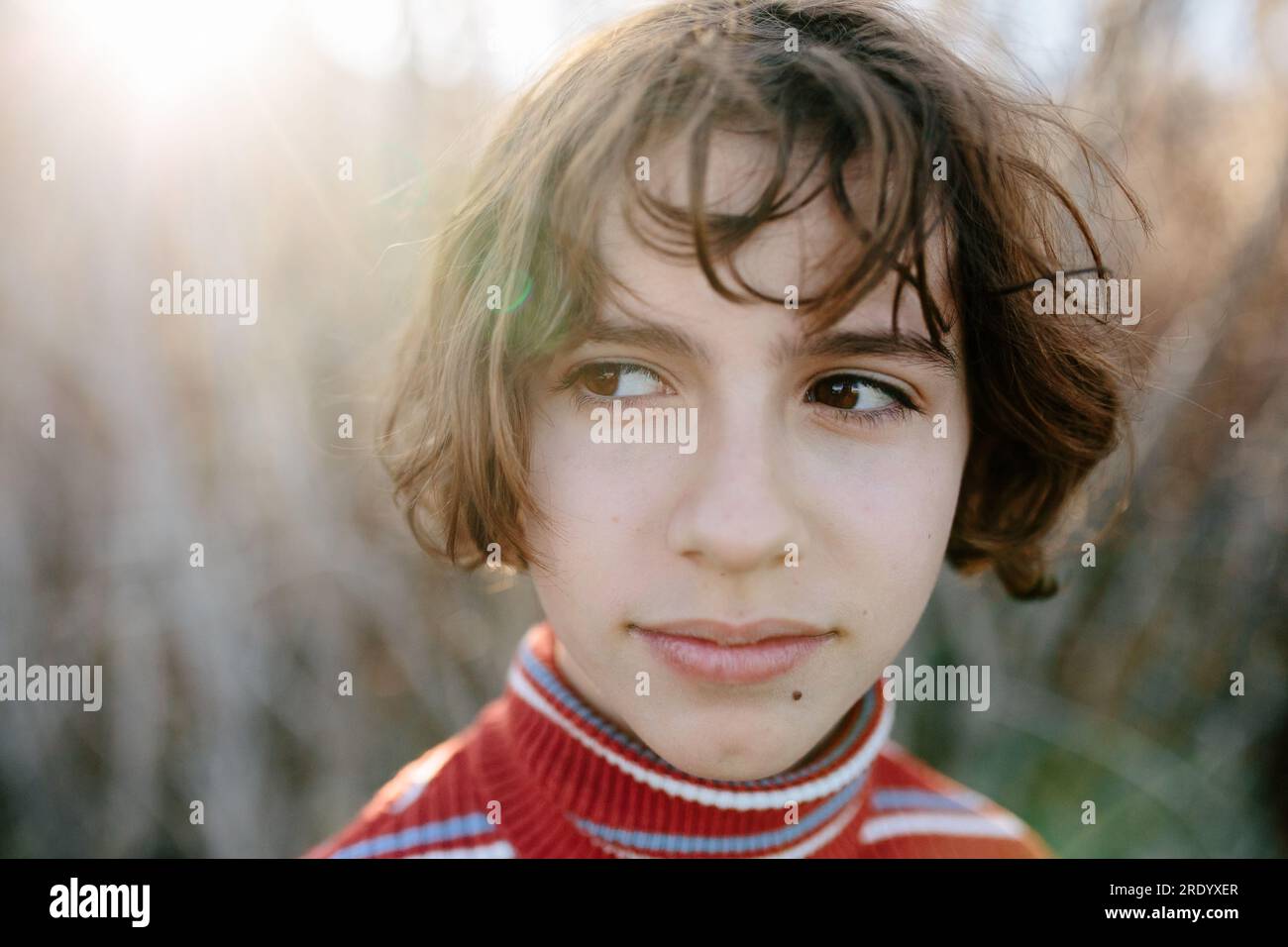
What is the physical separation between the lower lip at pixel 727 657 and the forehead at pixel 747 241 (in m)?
0.31

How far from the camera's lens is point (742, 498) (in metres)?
0.81

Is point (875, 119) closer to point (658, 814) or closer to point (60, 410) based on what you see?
point (658, 814)

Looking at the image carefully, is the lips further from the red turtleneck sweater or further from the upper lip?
the red turtleneck sweater

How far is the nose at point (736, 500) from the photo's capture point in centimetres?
81

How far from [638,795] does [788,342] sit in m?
0.49

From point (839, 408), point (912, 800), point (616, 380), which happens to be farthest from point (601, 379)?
point (912, 800)

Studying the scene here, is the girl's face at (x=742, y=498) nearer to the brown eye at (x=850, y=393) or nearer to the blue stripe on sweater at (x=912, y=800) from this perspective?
the brown eye at (x=850, y=393)

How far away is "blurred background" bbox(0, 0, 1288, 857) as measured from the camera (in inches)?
65.8

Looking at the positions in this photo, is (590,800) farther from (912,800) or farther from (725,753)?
(912,800)

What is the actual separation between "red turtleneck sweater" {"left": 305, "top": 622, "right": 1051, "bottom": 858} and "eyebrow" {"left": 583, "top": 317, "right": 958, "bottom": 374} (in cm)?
41

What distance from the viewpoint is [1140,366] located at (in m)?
1.39

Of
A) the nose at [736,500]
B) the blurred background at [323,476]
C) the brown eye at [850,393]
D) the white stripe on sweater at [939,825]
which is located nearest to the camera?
the nose at [736,500]

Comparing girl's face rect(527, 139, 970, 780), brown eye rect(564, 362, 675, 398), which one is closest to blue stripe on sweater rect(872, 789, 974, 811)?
girl's face rect(527, 139, 970, 780)

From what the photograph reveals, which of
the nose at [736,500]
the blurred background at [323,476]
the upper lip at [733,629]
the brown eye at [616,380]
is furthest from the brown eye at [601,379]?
the blurred background at [323,476]
